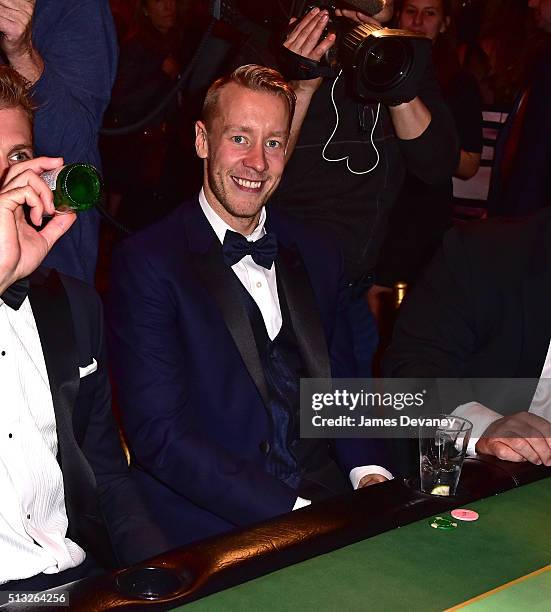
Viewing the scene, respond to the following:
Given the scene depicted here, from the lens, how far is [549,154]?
3.90 m

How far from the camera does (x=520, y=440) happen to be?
6.06ft

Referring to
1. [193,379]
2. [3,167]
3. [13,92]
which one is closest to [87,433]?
[193,379]

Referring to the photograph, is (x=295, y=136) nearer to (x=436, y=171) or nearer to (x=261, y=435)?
(x=436, y=171)

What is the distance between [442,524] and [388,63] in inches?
65.7

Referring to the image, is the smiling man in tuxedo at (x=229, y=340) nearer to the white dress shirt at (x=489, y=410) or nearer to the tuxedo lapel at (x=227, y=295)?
the tuxedo lapel at (x=227, y=295)

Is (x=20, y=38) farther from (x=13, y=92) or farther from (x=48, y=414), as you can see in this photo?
(x=48, y=414)

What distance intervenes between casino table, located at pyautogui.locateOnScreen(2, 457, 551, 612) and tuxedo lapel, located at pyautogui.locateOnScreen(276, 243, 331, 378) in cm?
84

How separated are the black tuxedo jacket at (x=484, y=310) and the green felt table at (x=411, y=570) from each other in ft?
2.90

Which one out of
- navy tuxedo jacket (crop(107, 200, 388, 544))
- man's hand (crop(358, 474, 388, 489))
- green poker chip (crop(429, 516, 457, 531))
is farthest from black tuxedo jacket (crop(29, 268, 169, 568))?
man's hand (crop(358, 474, 388, 489))

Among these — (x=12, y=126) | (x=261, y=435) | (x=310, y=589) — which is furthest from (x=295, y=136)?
(x=310, y=589)

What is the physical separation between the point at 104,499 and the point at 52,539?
0.17 meters

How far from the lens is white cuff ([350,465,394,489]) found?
94.3 inches

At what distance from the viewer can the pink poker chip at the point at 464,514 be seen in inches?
61.5

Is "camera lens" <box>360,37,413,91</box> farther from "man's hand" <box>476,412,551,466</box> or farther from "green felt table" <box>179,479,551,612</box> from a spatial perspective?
"green felt table" <box>179,479,551,612</box>
